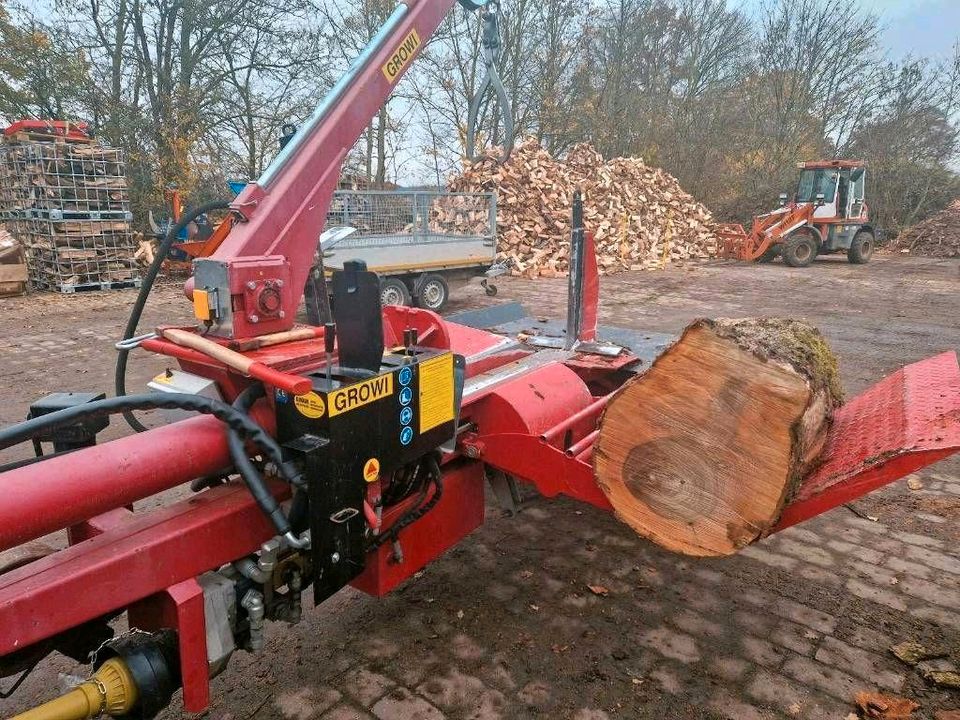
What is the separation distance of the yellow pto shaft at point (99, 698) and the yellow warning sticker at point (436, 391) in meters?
1.01

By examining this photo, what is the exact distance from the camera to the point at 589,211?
54.4 feet

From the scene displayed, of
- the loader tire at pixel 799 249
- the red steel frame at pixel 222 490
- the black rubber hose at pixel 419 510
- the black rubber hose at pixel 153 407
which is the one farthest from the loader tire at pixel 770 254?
the black rubber hose at pixel 153 407

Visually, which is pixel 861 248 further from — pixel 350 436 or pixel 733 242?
pixel 350 436

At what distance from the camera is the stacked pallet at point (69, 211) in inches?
439

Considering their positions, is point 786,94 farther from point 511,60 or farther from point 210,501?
point 210,501

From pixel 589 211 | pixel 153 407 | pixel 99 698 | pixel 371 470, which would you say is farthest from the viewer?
pixel 589 211

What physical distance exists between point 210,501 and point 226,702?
38.1 inches

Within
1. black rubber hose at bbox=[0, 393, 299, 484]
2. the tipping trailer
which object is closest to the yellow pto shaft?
black rubber hose at bbox=[0, 393, 299, 484]

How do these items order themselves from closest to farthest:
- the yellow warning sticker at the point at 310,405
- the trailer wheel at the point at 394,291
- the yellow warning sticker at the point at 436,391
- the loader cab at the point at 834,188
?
1. the yellow warning sticker at the point at 310,405
2. the yellow warning sticker at the point at 436,391
3. the trailer wheel at the point at 394,291
4. the loader cab at the point at 834,188

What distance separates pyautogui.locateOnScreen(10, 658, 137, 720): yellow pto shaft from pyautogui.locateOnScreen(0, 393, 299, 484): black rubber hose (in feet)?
1.88

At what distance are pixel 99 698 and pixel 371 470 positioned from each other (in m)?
0.83

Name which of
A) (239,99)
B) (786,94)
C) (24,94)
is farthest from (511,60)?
(24,94)

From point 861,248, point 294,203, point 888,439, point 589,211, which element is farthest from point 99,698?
point 861,248

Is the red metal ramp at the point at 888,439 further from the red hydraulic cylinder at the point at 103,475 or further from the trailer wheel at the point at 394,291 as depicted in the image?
the trailer wheel at the point at 394,291
